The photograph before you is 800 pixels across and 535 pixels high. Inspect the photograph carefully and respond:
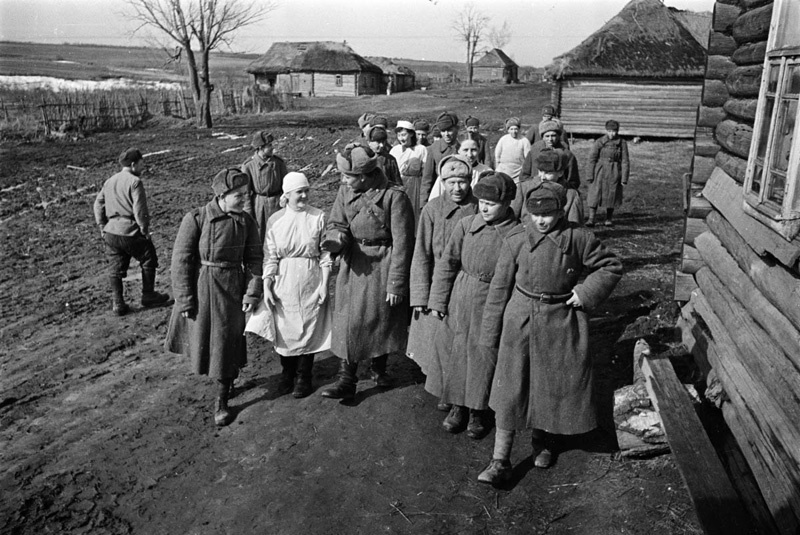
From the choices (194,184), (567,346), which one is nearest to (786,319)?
(567,346)

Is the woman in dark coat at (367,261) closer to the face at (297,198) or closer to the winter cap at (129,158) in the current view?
the face at (297,198)

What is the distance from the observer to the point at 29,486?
→ 189 inches

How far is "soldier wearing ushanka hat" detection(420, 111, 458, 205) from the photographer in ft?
28.4

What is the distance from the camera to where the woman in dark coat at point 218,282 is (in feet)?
17.6

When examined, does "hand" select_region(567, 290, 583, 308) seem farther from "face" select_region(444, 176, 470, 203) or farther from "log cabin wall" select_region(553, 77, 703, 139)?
"log cabin wall" select_region(553, 77, 703, 139)

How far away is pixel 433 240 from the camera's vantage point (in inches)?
212

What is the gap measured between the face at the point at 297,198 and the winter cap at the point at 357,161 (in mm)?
358

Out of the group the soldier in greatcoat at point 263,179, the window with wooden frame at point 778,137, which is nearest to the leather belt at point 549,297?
the window with wooden frame at point 778,137

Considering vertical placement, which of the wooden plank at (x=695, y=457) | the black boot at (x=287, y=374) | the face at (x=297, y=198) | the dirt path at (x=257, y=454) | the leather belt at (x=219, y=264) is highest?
the face at (x=297, y=198)

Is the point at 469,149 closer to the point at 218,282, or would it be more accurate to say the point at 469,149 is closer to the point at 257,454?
the point at 218,282

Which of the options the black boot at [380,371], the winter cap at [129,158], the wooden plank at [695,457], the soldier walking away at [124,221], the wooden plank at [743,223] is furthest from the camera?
the soldier walking away at [124,221]

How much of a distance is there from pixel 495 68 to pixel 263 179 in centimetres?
6699

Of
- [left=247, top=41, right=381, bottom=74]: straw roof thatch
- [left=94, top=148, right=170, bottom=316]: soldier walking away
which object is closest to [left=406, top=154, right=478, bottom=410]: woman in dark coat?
[left=94, top=148, right=170, bottom=316]: soldier walking away

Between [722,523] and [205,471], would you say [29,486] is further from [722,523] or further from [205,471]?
[722,523]
